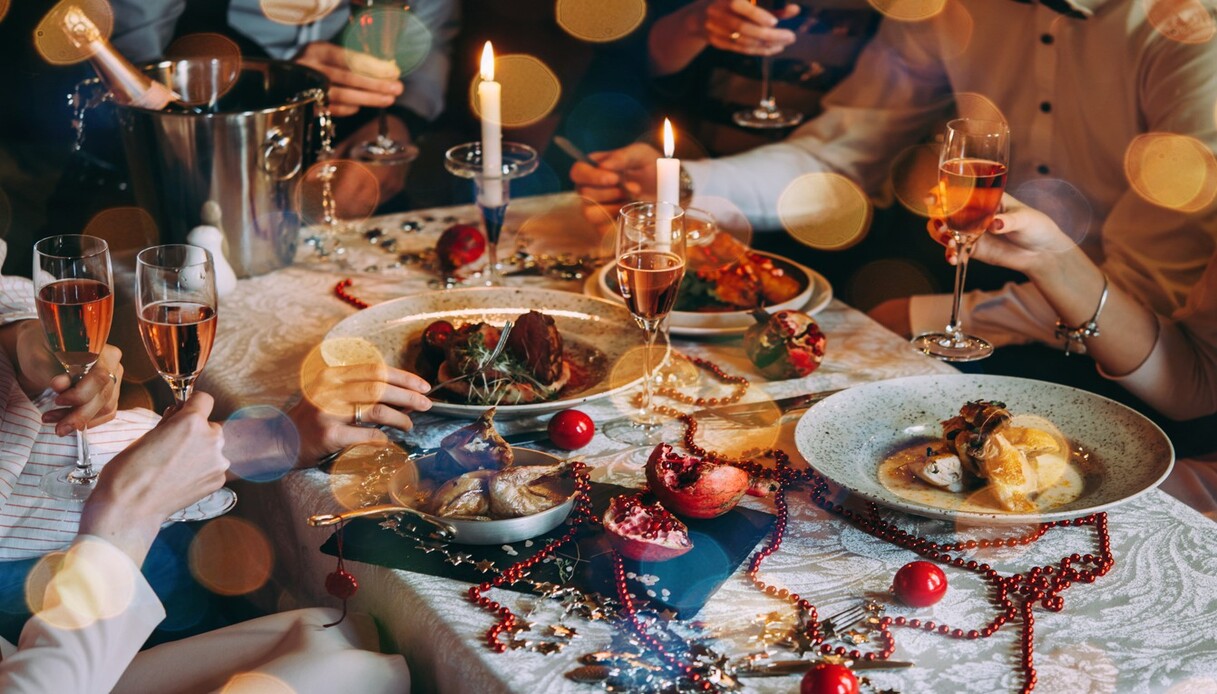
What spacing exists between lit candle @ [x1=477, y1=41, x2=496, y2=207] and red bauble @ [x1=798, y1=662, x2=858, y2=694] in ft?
3.20

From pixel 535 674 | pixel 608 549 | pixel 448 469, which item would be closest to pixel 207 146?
pixel 448 469

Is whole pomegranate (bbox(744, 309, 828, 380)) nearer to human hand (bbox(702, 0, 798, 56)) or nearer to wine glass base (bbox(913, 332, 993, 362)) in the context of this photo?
wine glass base (bbox(913, 332, 993, 362))

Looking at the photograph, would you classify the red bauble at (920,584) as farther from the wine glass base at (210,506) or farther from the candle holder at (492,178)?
the candle holder at (492,178)

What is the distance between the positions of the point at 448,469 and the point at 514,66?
10.4 feet

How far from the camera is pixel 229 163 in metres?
1.63

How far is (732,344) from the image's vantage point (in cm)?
151

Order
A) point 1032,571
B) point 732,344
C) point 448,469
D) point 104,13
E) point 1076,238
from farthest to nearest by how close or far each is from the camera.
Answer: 1. point 104,13
2. point 1076,238
3. point 732,344
4. point 448,469
5. point 1032,571

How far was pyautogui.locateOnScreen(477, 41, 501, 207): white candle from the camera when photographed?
156 cm

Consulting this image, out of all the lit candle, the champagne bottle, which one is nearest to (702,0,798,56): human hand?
the lit candle

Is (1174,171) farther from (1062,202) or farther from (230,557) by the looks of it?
(230,557)

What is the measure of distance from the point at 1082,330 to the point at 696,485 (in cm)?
86

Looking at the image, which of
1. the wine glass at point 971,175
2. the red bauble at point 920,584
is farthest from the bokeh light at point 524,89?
the red bauble at point 920,584

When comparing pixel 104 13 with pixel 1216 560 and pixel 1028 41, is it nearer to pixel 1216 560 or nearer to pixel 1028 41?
pixel 1028 41

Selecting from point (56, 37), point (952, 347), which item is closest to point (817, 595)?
point (952, 347)
